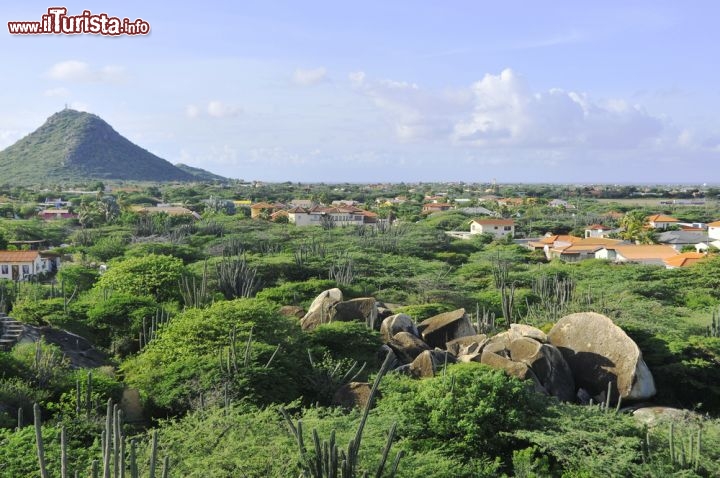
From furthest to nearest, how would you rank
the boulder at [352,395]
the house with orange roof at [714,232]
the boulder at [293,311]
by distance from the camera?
the house with orange roof at [714,232] → the boulder at [293,311] → the boulder at [352,395]

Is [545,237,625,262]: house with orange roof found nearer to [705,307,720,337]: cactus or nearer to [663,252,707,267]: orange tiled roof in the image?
[663,252,707,267]: orange tiled roof

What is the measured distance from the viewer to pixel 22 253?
41219 millimetres

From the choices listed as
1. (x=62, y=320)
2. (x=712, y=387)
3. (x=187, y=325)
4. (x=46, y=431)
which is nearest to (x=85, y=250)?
(x=62, y=320)

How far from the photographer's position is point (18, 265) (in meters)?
40.6

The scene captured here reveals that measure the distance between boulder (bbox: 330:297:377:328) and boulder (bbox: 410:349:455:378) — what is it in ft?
15.2

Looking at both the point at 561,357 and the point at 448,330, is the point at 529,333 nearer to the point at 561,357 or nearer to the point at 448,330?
the point at 561,357

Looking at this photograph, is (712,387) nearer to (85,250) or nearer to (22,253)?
(22,253)

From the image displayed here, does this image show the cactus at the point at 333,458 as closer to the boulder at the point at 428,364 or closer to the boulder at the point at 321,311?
the boulder at the point at 428,364

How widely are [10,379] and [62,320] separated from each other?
8290 mm

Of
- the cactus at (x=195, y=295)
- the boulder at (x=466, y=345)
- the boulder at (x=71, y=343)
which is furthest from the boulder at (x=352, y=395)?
the cactus at (x=195, y=295)

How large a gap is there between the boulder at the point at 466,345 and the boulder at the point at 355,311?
9.60ft

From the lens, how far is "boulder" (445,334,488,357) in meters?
20.1

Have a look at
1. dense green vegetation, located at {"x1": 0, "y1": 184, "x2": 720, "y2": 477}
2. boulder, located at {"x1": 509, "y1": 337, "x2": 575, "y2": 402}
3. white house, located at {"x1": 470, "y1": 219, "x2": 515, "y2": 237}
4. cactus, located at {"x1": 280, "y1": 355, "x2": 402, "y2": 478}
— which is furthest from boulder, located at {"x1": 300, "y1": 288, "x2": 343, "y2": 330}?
white house, located at {"x1": 470, "y1": 219, "x2": 515, "y2": 237}

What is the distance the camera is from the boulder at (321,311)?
77.3 ft
